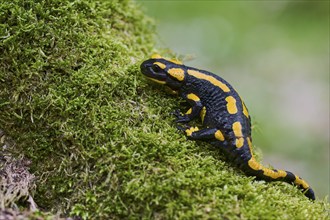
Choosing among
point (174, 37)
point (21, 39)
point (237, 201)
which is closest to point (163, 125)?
point (237, 201)

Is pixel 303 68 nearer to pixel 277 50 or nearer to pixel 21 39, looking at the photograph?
pixel 277 50

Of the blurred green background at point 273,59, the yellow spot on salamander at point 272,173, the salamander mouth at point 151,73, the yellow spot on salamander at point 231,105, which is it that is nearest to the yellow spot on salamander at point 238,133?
the yellow spot on salamander at point 231,105

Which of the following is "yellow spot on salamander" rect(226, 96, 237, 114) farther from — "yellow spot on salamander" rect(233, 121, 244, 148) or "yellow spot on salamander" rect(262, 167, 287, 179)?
"yellow spot on salamander" rect(262, 167, 287, 179)

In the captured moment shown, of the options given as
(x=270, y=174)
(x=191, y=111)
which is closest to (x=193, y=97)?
(x=191, y=111)

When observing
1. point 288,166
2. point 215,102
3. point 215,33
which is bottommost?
point 288,166

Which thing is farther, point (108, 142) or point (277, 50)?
point (277, 50)

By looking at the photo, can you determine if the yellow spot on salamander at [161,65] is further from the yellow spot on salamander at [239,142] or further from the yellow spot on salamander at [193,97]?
the yellow spot on salamander at [239,142]

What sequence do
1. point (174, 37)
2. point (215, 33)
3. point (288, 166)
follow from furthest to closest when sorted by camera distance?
point (215, 33) → point (174, 37) → point (288, 166)

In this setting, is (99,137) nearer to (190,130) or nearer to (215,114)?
(190,130)

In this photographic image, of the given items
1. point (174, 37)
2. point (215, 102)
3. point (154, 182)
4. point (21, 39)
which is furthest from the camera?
point (174, 37)
